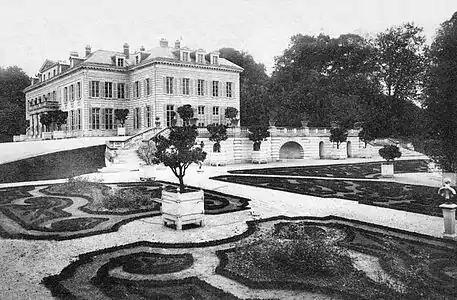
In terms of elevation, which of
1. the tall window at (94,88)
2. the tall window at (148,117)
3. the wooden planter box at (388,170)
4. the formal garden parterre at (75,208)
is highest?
the tall window at (94,88)

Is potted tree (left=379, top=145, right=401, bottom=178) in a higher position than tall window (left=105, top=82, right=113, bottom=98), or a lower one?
lower

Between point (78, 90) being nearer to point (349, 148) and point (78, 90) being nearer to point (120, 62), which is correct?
point (120, 62)

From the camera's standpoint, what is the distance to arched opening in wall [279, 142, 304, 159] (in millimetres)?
38375

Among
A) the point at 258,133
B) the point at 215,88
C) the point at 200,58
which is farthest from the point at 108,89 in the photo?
the point at 258,133

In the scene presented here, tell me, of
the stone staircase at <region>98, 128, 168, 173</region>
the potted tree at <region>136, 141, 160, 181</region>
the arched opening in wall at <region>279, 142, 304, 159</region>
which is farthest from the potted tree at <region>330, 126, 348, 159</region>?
the stone staircase at <region>98, 128, 168, 173</region>

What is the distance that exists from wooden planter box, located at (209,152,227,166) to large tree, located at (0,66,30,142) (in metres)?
29.8

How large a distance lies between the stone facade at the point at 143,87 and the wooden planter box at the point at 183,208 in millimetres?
25137

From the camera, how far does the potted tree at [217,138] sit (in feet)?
99.1

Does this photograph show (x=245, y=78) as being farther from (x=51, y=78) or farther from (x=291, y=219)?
(x=291, y=219)

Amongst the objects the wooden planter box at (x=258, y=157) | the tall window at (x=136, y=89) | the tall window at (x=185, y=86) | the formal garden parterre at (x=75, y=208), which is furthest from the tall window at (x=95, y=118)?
the formal garden parterre at (x=75, y=208)

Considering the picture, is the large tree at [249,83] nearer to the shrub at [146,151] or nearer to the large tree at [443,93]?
the shrub at [146,151]

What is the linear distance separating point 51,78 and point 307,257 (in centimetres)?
4272

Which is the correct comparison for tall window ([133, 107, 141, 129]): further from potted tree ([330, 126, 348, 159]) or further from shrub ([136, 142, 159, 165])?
potted tree ([330, 126, 348, 159])

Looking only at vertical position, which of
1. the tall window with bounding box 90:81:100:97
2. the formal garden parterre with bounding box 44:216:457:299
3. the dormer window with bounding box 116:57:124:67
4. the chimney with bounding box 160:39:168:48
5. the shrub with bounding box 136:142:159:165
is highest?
the chimney with bounding box 160:39:168:48
